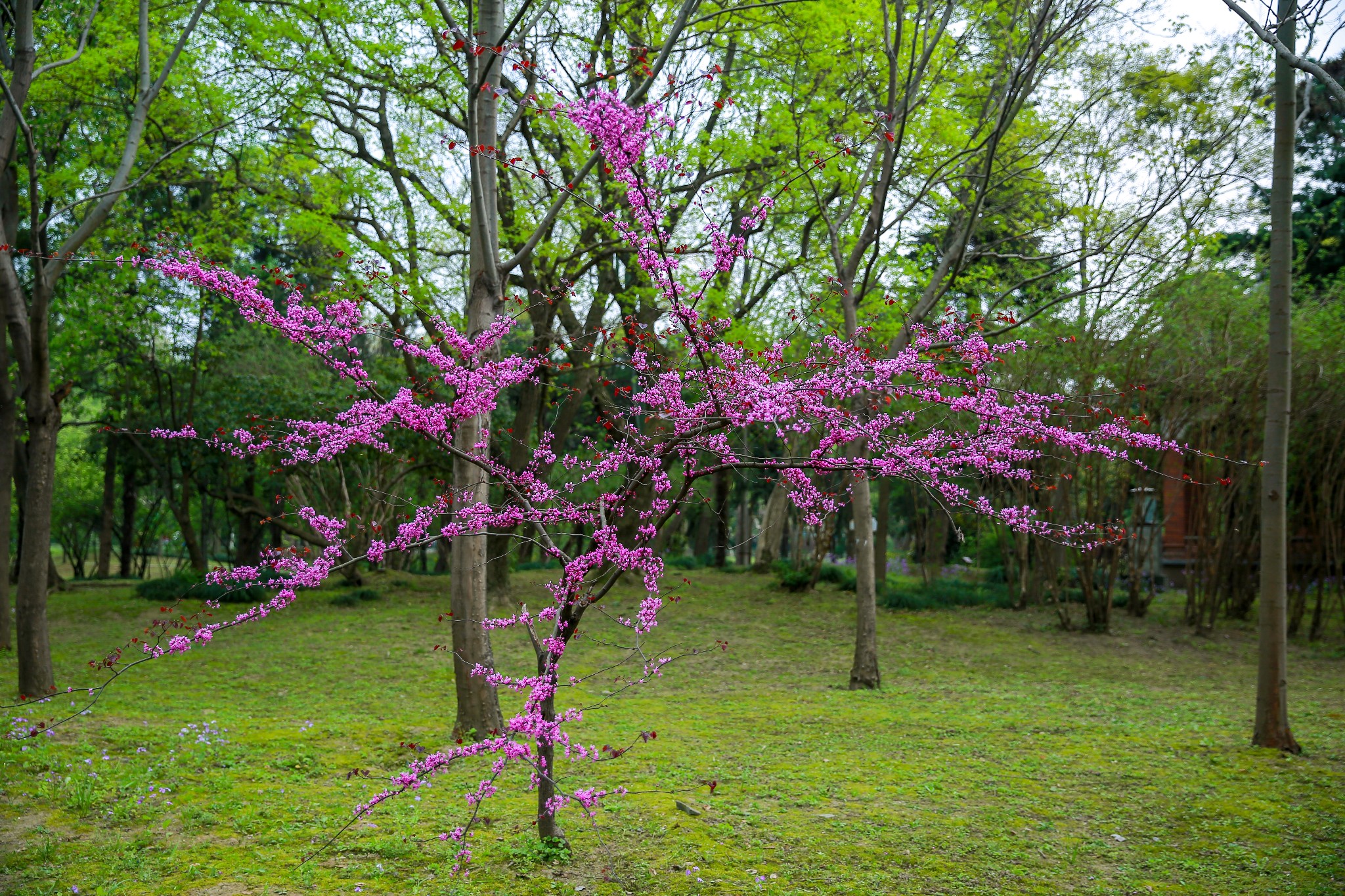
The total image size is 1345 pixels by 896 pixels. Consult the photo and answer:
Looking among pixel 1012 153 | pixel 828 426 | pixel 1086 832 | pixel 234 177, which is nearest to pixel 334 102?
pixel 234 177

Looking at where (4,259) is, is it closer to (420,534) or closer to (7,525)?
(7,525)

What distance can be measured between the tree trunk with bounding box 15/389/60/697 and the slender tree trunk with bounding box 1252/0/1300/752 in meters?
9.48

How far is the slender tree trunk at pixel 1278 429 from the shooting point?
645 centimetres

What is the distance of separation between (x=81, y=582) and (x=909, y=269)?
17365 mm

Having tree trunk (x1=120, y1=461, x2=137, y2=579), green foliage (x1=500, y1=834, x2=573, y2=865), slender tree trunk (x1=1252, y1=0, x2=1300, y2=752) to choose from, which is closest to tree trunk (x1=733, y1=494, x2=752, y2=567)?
tree trunk (x1=120, y1=461, x2=137, y2=579)

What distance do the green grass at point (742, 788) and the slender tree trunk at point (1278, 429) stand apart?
1.33ft

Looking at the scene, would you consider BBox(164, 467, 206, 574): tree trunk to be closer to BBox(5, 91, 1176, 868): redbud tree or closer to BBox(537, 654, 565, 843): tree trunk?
BBox(5, 91, 1176, 868): redbud tree

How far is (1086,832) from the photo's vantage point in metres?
4.82

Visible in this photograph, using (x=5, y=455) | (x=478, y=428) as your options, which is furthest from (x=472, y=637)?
(x=5, y=455)

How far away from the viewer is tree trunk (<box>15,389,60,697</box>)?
25.3ft

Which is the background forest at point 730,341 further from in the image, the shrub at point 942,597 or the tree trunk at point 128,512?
the tree trunk at point 128,512

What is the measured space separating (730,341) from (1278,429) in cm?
519

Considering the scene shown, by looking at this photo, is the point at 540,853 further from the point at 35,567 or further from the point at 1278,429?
the point at 35,567

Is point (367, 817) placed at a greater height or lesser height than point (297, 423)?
lesser
